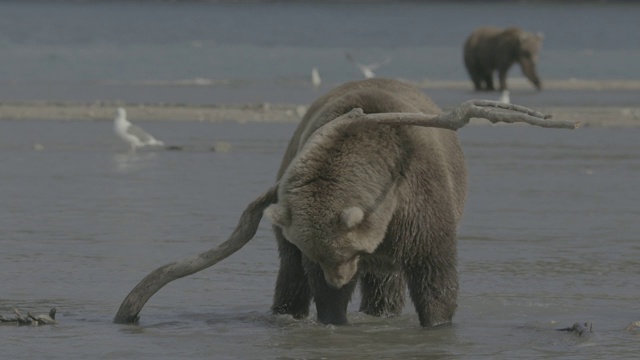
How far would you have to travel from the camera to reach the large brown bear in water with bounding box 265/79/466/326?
295 inches

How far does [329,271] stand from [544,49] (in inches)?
2207

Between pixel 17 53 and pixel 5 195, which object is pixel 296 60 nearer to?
pixel 17 53

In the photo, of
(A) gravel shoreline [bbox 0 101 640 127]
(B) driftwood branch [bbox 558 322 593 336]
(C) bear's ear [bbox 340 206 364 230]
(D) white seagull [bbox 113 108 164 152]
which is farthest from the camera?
(A) gravel shoreline [bbox 0 101 640 127]

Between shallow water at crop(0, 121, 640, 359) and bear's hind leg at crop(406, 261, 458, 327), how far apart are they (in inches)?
Answer: 4.1

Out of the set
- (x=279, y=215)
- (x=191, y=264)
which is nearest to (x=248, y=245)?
(x=191, y=264)

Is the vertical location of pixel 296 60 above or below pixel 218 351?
above

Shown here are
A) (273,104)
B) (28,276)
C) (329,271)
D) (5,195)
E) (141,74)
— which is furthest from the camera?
(141,74)

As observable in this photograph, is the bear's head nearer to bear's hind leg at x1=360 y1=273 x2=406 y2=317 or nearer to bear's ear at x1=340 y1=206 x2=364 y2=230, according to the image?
bear's ear at x1=340 y1=206 x2=364 y2=230

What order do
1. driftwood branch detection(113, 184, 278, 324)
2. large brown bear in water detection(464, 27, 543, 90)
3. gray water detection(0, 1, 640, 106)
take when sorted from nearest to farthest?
driftwood branch detection(113, 184, 278, 324) < gray water detection(0, 1, 640, 106) < large brown bear in water detection(464, 27, 543, 90)

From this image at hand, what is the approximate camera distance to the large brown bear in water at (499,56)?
33781 millimetres

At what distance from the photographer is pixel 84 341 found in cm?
796

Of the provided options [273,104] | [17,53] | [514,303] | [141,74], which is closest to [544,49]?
[17,53]

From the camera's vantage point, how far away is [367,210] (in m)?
7.54

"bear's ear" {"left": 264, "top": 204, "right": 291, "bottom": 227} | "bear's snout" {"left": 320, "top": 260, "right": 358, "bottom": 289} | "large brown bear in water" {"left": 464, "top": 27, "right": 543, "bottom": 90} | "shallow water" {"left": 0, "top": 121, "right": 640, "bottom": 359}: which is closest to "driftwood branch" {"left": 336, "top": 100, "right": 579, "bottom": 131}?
"bear's ear" {"left": 264, "top": 204, "right": 291, "bottom": 227}
